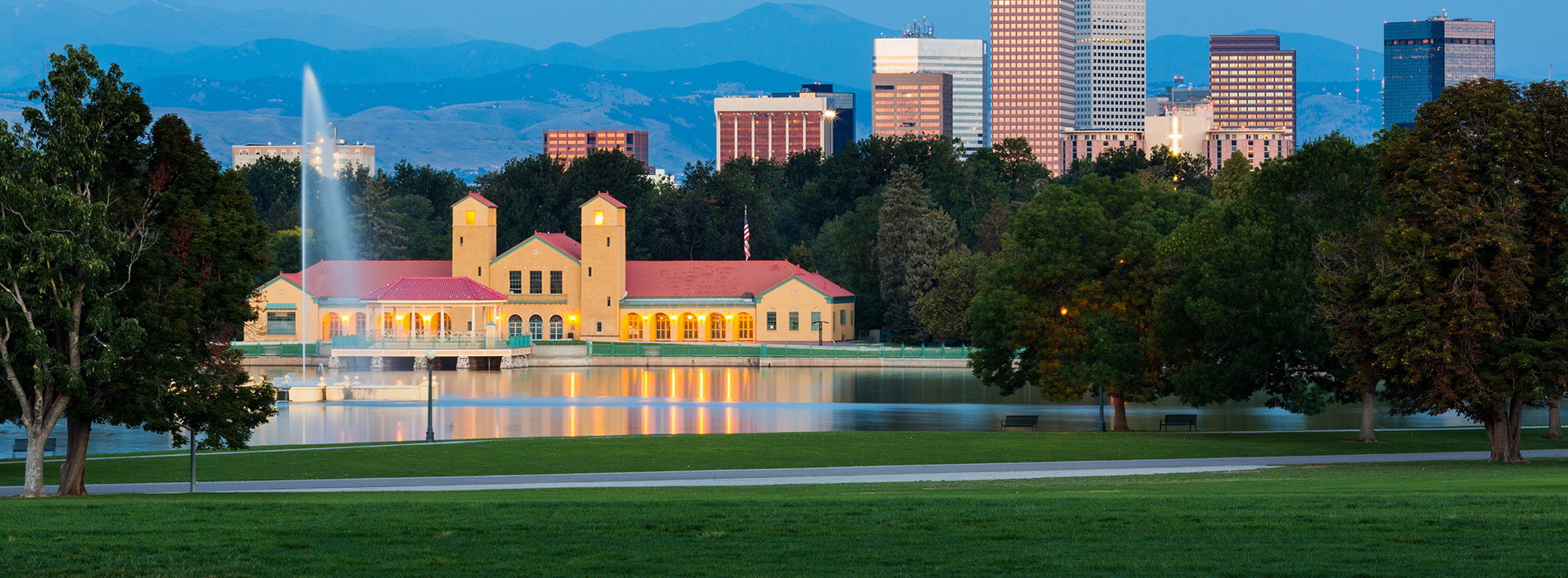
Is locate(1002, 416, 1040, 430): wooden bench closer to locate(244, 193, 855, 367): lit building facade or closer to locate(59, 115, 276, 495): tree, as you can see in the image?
locate(59, 115, 276, 495): tree

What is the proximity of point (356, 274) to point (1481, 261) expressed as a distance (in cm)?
7729

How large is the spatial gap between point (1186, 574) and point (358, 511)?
30.5 feet

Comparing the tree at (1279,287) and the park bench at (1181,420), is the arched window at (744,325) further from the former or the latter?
the tree at (1279,287)

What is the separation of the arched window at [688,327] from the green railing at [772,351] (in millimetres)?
9034

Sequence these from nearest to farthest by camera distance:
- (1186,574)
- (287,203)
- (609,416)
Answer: (1186,574) → (609,416) → (287,203)

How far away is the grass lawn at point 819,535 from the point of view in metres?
12.8

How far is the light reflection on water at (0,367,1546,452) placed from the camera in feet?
141

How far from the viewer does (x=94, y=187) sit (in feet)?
75.8

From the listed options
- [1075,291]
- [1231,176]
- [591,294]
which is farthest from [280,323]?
[1075,291]

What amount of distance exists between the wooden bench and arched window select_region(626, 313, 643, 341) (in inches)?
2101

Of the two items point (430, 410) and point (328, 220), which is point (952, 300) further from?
point (328, 220)

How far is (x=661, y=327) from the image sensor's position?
306 ft

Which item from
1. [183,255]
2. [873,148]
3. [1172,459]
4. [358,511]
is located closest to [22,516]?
[358,511]

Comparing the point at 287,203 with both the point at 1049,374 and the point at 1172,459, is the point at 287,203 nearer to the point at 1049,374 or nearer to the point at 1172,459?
the point at 1049,374
